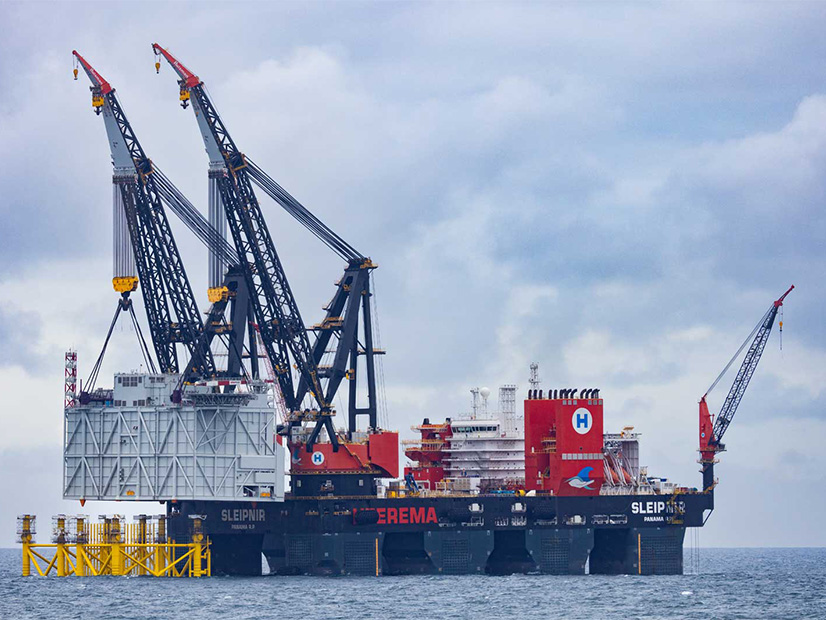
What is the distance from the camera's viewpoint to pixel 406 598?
95.3 m

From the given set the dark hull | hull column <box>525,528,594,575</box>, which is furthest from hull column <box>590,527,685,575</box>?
hull column <box>525,528,594,575</box>

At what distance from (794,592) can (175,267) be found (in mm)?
46040

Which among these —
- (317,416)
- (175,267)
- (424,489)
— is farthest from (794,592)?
(175,267)

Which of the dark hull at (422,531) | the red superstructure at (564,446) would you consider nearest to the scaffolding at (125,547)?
the dark hull at (422,531)

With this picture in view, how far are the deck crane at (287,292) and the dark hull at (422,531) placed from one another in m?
5.56

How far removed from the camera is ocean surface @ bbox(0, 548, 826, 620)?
287 feet

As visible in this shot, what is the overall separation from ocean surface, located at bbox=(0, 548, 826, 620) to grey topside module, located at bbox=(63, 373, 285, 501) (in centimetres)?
603

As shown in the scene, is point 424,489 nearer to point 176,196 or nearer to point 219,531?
point 219,531

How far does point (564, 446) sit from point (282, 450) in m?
19.2

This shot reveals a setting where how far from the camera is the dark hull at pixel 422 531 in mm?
111188

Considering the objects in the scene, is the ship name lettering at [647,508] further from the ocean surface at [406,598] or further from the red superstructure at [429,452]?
the red superstructure at [429,452]

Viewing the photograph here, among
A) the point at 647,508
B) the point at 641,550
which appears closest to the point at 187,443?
the point at 647,508

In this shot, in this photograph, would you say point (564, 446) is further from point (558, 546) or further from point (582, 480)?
point (558, 546)

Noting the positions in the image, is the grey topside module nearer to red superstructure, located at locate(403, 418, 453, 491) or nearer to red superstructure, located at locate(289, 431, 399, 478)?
red superstructure, located at locate(289, 431, 399, 478)
